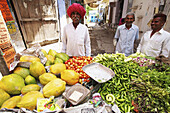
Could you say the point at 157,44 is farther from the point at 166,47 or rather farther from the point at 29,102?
the point at 29,102

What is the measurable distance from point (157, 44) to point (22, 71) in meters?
3.56

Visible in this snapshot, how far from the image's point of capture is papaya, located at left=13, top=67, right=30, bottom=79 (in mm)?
1516

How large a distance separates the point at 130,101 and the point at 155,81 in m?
0.52

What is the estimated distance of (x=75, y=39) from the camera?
2.69 meters

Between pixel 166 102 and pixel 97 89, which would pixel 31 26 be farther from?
→ pixel 166 102

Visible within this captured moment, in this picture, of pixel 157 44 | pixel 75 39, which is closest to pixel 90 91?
pixel 75 39

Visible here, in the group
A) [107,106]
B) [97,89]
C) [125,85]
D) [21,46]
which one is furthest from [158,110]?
[21,46]

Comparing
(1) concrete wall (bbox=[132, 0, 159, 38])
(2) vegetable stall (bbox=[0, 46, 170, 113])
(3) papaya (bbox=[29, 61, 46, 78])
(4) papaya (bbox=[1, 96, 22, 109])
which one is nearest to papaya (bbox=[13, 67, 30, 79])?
(2) vegetable stall (bbox=[0, 46, 170, 113])

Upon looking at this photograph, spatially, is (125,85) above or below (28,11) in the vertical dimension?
below

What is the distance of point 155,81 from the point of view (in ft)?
4.22

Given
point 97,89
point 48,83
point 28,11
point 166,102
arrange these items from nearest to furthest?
point 166,102
point 48,83
point 97,89
point 28,11

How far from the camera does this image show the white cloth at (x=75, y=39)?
2631mm

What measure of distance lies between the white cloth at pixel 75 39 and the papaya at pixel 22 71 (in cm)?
152

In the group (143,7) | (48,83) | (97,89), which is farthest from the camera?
(143,7)
